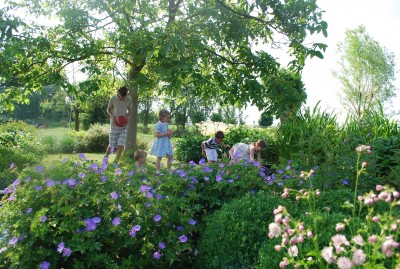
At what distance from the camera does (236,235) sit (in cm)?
290

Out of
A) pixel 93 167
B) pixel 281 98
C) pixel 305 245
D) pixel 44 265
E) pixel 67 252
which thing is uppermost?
pixel 281 98

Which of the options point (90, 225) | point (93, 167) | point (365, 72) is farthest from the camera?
point (365, 72)

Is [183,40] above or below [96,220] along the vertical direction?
above

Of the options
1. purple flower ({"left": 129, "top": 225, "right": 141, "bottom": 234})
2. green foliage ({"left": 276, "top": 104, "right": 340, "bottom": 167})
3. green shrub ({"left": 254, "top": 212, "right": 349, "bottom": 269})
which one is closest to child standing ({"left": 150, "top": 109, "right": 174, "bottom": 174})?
green foliage ({"left": 276, "top": 104, "right": 340, "bottom": 167})

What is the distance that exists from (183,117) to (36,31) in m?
11.4

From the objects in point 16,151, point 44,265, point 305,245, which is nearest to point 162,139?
point 16,151

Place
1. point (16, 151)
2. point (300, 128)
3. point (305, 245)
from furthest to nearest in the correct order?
point (16, 151), point (300, 128), point (305, 245)

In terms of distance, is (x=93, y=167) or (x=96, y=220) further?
(x=93, y=167)

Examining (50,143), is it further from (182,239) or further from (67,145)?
(182,239)

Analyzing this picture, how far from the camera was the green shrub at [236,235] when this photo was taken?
9.25ft

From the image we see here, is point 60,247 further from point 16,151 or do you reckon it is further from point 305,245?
point 16,151

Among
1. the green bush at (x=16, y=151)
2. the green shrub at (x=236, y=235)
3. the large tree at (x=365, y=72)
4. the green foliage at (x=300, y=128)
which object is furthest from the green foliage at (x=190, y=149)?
the large tree at (x=365, y=72)

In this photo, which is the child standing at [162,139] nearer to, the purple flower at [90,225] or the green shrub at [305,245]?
the purple flower at [90,225]

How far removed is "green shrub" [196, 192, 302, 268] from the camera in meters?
2.82
